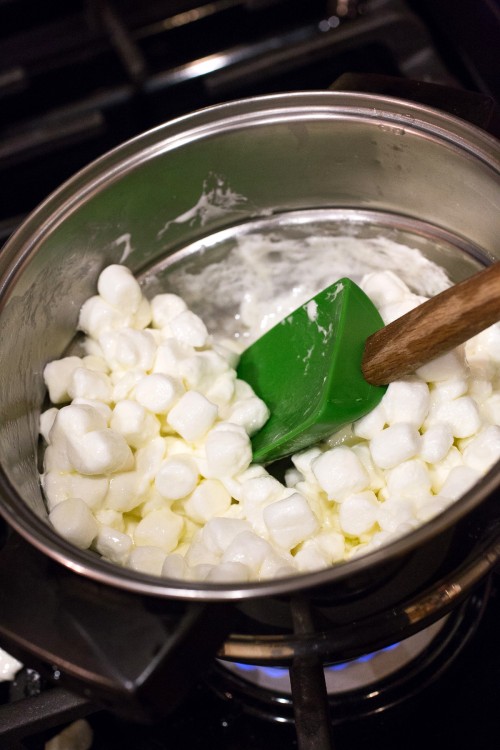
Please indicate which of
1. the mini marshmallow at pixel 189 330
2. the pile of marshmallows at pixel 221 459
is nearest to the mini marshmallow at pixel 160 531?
the pile of marshmallows at pixel 221 459

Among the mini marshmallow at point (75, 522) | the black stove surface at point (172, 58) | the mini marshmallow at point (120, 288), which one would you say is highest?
the black stove surface at point (172, 58)

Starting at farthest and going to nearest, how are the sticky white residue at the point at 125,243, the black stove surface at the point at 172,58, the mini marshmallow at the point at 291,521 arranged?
1. the black stove surface at the point at 172,58
2. the sticky white residue at the point at 125,243
3. the mini marshmallow at the point at 291,521

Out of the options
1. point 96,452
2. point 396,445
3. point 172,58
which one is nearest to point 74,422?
point 96,452

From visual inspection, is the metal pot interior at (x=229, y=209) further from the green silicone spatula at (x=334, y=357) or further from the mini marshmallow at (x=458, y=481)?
the mini marshmallow at (x=458, y=481)

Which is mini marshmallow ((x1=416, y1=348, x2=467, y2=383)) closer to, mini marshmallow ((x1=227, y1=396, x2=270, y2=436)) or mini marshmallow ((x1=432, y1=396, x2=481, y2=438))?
mini marshmallow ((x1=432, y1=396, x2=481, y2=438))

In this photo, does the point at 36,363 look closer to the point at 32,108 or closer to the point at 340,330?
the point at 340,330

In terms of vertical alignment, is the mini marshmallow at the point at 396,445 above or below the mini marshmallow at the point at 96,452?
below

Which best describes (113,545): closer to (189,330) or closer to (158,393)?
(158,393)

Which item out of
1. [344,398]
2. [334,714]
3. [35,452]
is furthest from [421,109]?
[334,714]
